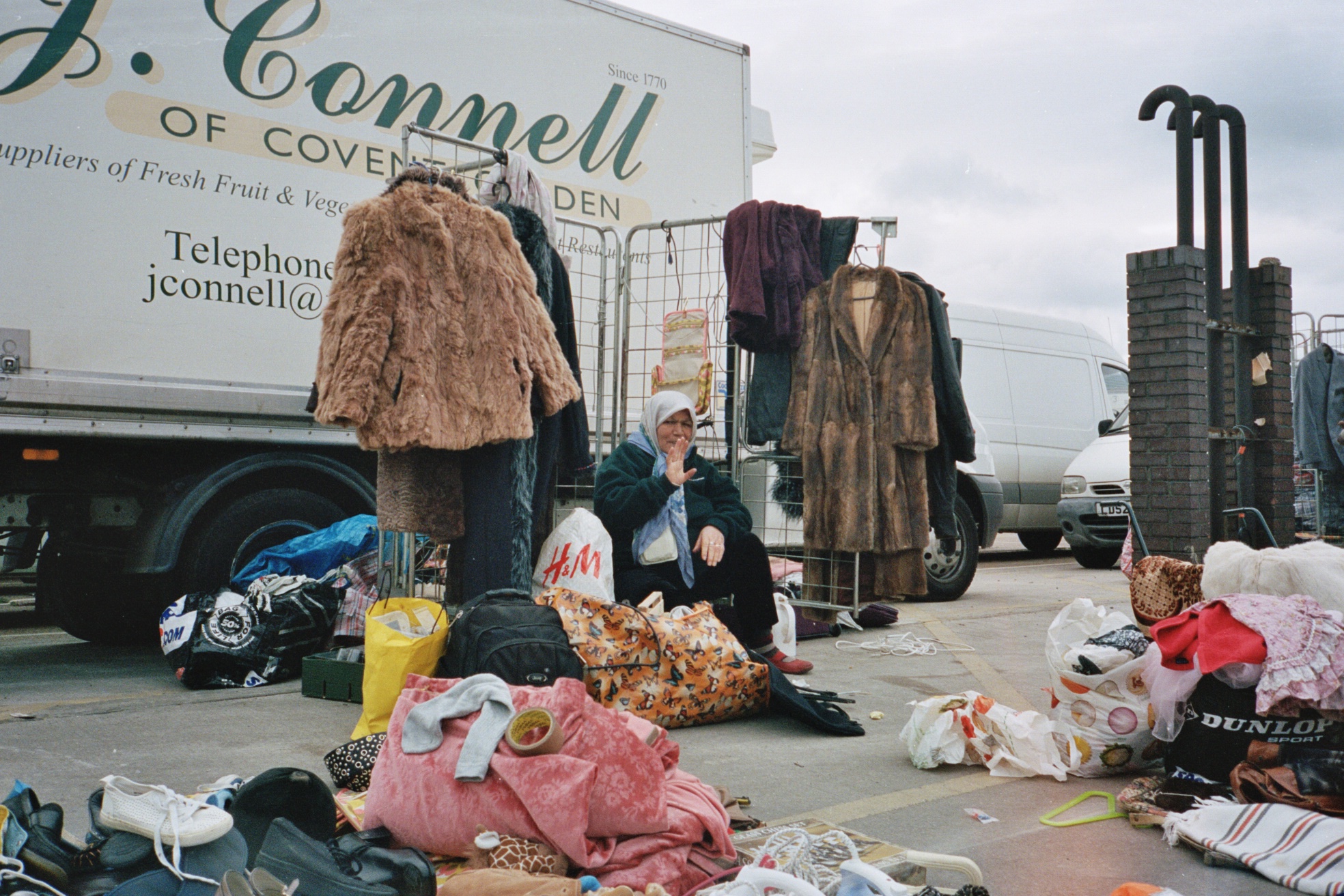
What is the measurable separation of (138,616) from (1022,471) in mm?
7565

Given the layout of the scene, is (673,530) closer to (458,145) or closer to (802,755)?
(802,755)

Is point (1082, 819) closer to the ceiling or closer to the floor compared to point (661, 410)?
closer to the floor

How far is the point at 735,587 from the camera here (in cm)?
505

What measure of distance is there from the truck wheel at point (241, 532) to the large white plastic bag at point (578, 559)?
4.64ft

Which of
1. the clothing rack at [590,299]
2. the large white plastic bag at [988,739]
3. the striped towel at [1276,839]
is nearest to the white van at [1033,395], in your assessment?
the clothing rack at [590,299]

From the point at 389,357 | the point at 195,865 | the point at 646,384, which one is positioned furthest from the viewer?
the point at 646,384

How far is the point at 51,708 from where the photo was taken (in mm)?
4242

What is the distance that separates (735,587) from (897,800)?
6.27ft

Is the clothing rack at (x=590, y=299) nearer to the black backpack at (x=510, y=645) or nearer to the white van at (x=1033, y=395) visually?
the black backpack at (x=510, y=645)

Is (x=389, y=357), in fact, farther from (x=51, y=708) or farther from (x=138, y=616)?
(x=138, y=616)

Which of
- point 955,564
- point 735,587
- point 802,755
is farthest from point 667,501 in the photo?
point 955,564

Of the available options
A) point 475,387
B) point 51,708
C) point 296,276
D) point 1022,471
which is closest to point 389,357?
→ point 475,387

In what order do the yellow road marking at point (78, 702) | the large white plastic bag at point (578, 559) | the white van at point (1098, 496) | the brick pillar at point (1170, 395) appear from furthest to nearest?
the white van at point (1098, 496), the brick pillar at point (1170, 395), the large white plastic bag at point (578, 559), the yellow road marking at point (78, 702)

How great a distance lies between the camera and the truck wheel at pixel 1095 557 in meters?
10.0
